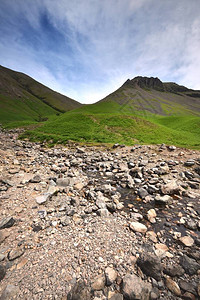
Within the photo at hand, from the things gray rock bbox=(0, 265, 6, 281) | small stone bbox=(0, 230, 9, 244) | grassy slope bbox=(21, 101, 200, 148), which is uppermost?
grassy slope bbox=(21, 101, 200, 148)

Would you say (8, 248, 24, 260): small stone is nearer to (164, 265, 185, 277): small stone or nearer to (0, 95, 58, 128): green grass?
(164, 265, 185, 277): small stone

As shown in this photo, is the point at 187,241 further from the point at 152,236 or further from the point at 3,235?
the point at 3,235

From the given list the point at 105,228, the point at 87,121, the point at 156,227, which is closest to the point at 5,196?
the point at 105,228

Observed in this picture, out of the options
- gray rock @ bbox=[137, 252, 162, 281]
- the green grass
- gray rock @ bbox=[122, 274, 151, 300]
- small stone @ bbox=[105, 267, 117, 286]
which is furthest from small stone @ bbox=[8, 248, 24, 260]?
the green grass

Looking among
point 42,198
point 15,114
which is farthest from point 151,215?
point 15,114

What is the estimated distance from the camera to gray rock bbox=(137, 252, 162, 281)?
3.09 m

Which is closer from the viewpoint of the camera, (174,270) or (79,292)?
(79,292)

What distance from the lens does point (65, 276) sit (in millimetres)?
2969

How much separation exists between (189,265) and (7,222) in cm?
614

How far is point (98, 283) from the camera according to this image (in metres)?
2.82

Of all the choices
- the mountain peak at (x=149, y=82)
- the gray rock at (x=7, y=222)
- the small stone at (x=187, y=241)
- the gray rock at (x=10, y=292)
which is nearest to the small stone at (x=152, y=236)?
the small stone at (x=187, y=241)

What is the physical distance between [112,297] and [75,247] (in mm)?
1503

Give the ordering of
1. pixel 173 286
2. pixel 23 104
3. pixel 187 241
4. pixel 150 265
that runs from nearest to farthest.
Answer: pixel 173 286, pixel 150 265, pixel 187 241, pixel 23 104

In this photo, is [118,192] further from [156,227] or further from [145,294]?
[145,294]
